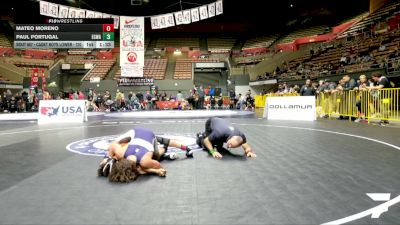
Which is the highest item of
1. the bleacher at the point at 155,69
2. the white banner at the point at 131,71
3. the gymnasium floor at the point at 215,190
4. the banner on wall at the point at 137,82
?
the bleacher at the point at 155,69

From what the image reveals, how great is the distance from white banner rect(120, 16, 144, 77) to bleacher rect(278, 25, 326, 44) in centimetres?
2254

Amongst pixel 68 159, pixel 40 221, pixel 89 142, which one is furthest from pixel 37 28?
pixel 40 221

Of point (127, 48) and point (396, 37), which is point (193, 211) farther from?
point (396, 37)

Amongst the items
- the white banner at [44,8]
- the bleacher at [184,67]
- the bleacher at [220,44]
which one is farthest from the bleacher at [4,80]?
the bleacher at [220,44]

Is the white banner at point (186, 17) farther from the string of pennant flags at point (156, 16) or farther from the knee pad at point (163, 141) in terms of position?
the knee pad at point (163, 141)

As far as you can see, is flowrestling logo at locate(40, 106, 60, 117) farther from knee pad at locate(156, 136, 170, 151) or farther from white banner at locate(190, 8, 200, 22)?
white banner at locate(190, 8, 200, 22)

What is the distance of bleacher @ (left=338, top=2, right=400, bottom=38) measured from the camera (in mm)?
22161

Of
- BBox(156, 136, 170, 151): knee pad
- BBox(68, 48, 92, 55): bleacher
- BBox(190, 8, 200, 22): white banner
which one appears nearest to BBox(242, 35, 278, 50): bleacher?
BBox(68, 48, 92, 55): bleacher

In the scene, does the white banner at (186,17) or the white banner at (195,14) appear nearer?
the white banner at (186,17)

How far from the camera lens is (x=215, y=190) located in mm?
3295

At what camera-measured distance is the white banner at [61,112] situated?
11875mm

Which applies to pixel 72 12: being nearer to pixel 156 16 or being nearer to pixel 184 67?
pixel 156 16
